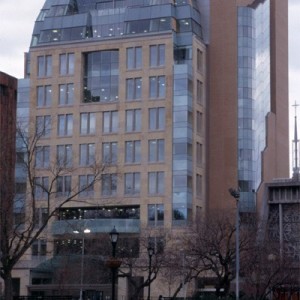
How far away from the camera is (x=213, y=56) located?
125 metres

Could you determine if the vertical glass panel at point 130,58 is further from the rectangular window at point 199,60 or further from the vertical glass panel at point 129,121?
the rectangular window at point 199,60

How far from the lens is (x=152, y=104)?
11956cm

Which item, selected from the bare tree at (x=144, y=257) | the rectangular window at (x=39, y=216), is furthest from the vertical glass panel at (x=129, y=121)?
the rectangular window at (x=39, y=216)

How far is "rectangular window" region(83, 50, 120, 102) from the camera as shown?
403 ft

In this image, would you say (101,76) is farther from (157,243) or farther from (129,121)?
(157,243)

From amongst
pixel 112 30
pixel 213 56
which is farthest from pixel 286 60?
pixel 112 30

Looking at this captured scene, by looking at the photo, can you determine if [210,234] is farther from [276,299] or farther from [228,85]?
[228,85]

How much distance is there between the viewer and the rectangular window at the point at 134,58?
12144 centimetres

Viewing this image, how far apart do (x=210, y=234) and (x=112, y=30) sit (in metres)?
53.8

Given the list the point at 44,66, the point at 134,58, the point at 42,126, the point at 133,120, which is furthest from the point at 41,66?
the point at 42,126

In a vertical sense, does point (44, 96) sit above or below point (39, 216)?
above

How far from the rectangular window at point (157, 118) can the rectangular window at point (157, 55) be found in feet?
19.1

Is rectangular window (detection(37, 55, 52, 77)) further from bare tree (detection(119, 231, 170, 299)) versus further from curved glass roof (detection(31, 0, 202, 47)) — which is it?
bare tree (detection(119, 231, 170, 299))

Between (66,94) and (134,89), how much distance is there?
9.71m
